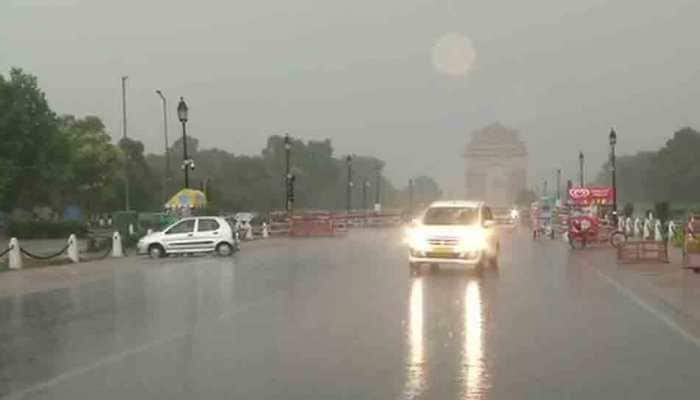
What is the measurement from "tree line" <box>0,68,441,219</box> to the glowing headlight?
44421 millimetres

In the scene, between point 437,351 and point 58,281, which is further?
point 58,281

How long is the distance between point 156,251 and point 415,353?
25.3m

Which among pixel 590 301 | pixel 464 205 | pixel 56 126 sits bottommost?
pixel 590 301

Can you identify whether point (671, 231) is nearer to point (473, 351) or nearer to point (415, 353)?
point (473, 351)

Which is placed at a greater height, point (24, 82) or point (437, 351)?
point (24, 82)

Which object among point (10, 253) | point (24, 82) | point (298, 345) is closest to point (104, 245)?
point (10, 253)

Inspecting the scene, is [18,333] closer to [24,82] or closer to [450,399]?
[450,399]

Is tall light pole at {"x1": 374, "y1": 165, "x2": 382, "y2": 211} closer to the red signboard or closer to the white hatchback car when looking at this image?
the red signboard

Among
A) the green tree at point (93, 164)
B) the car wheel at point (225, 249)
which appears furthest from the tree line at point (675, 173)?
the car wheel at point (225, 249)

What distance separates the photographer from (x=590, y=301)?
17078mm

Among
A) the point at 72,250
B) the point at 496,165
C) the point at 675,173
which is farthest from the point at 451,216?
the point at 496,165

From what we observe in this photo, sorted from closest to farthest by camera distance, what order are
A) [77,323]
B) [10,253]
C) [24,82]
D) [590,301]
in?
[77,323], [590,301], [10,253], [24,82]

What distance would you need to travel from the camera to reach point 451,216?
2548 cm

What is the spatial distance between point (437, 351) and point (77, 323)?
613 centimetres
